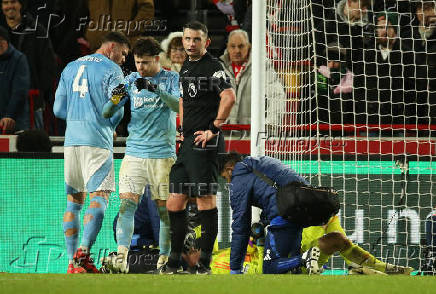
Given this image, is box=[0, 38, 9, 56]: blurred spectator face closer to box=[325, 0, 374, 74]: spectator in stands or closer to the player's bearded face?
the player's bearded face

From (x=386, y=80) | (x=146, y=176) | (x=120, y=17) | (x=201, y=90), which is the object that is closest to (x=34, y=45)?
(x=120, y=17)

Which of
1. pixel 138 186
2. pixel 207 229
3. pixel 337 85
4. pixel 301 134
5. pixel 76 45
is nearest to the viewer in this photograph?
pixel 207 229

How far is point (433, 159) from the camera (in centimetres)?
992

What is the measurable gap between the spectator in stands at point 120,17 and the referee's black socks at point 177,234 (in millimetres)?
3903

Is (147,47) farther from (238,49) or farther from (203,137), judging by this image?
(238,49)

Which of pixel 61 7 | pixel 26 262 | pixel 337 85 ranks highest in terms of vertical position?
pixel 61 7

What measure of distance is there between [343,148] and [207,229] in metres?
2.51

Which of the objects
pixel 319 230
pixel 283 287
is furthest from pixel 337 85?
pixel 283 287

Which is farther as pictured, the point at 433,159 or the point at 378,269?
the point at 433,159

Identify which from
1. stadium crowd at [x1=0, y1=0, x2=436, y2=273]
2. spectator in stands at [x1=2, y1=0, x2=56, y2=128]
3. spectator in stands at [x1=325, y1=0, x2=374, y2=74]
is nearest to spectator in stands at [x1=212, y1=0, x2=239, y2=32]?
stadium crowd at [x1=0, y1=0, x2=436, y2=273]

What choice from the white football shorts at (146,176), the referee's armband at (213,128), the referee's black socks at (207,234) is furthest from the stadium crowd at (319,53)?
the referee's black socks at (207,234)

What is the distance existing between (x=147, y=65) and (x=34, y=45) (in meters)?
3.13

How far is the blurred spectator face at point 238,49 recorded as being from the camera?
10.9 metres

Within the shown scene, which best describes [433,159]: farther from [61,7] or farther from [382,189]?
[61,7]
